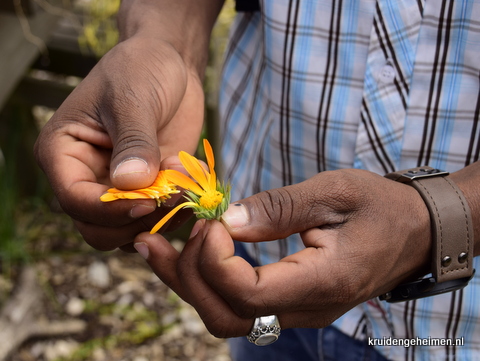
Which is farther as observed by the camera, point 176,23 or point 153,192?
point 176,23

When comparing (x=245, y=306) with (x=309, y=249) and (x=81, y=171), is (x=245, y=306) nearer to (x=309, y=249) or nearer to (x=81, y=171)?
(x=309, y=249)

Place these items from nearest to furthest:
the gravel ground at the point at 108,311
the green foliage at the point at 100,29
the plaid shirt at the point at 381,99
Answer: the plaid shirt at the point at 381,99 < the gravel ground at the point at 108,311 < the green foliage at the point at 100,29

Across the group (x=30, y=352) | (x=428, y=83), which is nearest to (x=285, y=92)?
(x=428, y=83)

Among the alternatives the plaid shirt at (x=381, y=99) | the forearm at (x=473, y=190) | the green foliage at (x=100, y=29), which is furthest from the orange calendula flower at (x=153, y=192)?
the green foliage at (x=100, y=29)

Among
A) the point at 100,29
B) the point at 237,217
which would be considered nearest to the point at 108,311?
the point at 100,29

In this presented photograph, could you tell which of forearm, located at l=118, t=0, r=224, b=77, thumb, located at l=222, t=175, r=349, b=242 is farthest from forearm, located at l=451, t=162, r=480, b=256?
forearm, located at l=118, t=0, r=224, b=77

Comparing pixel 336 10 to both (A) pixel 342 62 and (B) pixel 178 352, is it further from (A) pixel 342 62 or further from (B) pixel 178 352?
(B) pixel 178 352

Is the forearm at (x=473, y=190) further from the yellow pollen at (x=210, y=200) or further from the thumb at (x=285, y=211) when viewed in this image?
the yellow pollen at (x=210, y=200)
